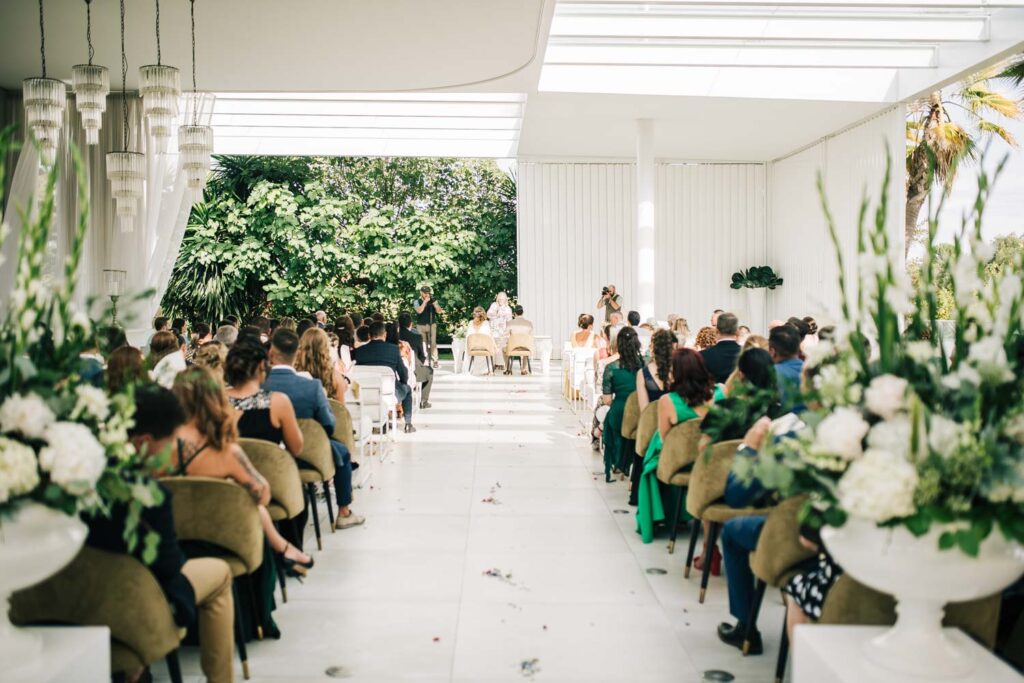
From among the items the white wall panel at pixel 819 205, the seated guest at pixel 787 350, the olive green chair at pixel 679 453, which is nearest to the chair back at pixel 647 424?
the olive green chair at pixel 679 453

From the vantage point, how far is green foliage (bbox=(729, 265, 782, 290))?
18683 mm

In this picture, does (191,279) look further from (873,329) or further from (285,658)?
(873,329)

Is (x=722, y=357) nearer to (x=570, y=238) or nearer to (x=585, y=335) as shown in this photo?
(x=585, y=335)

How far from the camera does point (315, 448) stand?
509 centimetres

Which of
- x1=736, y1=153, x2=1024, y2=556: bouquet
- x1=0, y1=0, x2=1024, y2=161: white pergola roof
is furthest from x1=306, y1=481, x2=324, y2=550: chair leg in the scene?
x1=0, y1=0, x2=1024, y2=161: white pergola roof

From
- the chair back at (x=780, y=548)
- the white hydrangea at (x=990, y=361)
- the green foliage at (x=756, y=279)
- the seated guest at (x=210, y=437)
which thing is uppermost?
the green foliage at (x=756, y=279)

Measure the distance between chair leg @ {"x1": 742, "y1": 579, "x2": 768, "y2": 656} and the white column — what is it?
11.2m

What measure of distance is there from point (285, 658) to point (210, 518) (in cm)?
76

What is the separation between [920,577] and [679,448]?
281 cm

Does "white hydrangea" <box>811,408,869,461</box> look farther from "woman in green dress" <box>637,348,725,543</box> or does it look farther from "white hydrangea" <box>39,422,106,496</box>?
"woman in green dress" <box>637,348,725,543</box>

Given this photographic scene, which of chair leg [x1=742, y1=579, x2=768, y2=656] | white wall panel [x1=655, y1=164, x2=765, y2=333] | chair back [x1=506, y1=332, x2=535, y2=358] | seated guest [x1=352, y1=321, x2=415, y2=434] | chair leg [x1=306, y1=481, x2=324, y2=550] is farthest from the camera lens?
white wall panel [x1=655, y1=164, x2=765, y2=333]

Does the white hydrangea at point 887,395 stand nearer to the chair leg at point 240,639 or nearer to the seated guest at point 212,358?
the chair leg at point 240,639

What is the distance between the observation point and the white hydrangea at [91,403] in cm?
218

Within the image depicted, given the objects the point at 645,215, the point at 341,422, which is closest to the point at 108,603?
the point at 341,422
